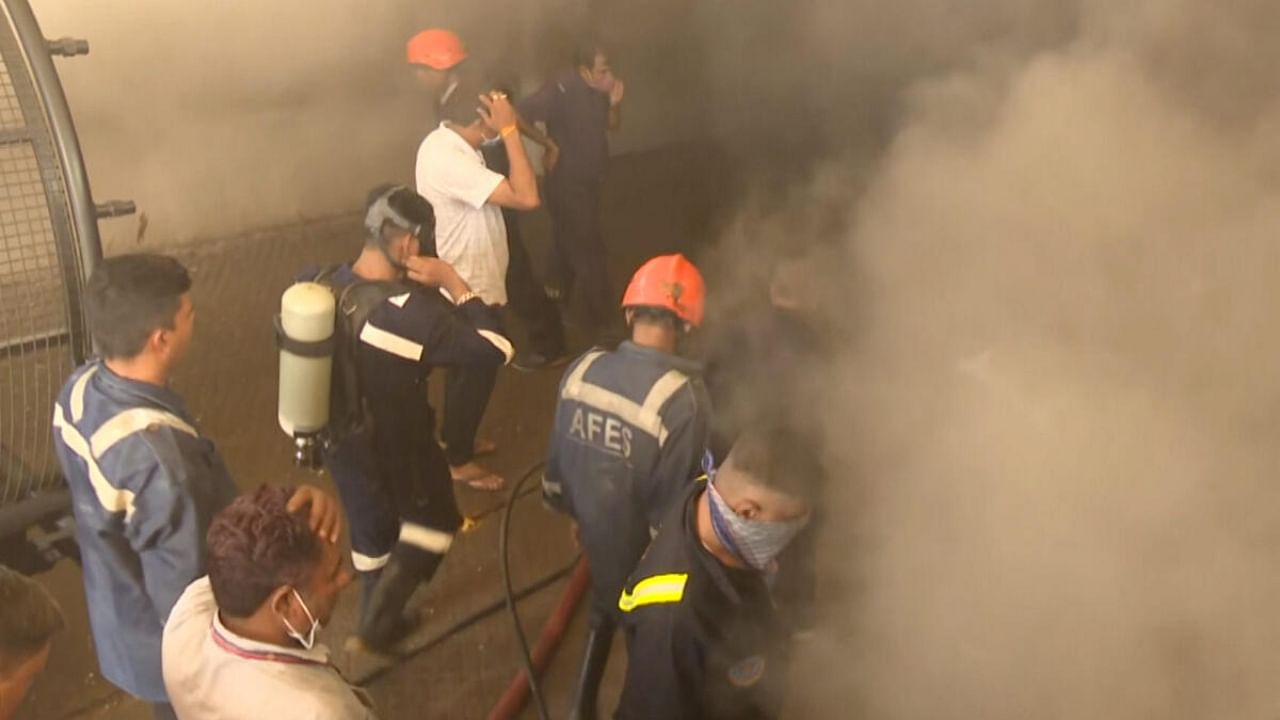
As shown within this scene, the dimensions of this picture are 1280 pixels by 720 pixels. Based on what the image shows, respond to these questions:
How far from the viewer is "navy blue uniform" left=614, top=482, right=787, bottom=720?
164cm

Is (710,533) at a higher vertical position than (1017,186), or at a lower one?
lower

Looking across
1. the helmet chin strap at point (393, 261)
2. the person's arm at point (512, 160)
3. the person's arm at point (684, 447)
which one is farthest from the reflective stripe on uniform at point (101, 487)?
the person's arm at point (512, 160)

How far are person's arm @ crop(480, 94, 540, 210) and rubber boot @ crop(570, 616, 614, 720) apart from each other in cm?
134

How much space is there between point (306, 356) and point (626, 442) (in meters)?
0.76

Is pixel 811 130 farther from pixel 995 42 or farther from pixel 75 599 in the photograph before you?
pixel 75 599

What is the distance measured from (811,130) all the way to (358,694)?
3.60 metres

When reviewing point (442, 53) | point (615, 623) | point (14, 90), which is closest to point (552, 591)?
point (615, 623)

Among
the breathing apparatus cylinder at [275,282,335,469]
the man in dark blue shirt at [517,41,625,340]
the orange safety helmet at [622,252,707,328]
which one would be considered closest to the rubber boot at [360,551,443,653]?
the breathing apparatus cylinder at [275,282,335,469]

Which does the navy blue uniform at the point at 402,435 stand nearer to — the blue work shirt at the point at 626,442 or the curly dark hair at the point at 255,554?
the blue work shirt at the point at 626,442

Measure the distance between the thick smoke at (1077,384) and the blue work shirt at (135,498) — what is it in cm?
123

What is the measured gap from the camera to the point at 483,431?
3.77 metres

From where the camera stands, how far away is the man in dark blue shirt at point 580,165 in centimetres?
397

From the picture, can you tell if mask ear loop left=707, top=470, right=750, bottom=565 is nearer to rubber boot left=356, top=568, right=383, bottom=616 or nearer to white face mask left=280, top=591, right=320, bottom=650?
white face mask left=280, top=591, right=320, bottom=650

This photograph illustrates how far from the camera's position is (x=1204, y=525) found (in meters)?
1.43
